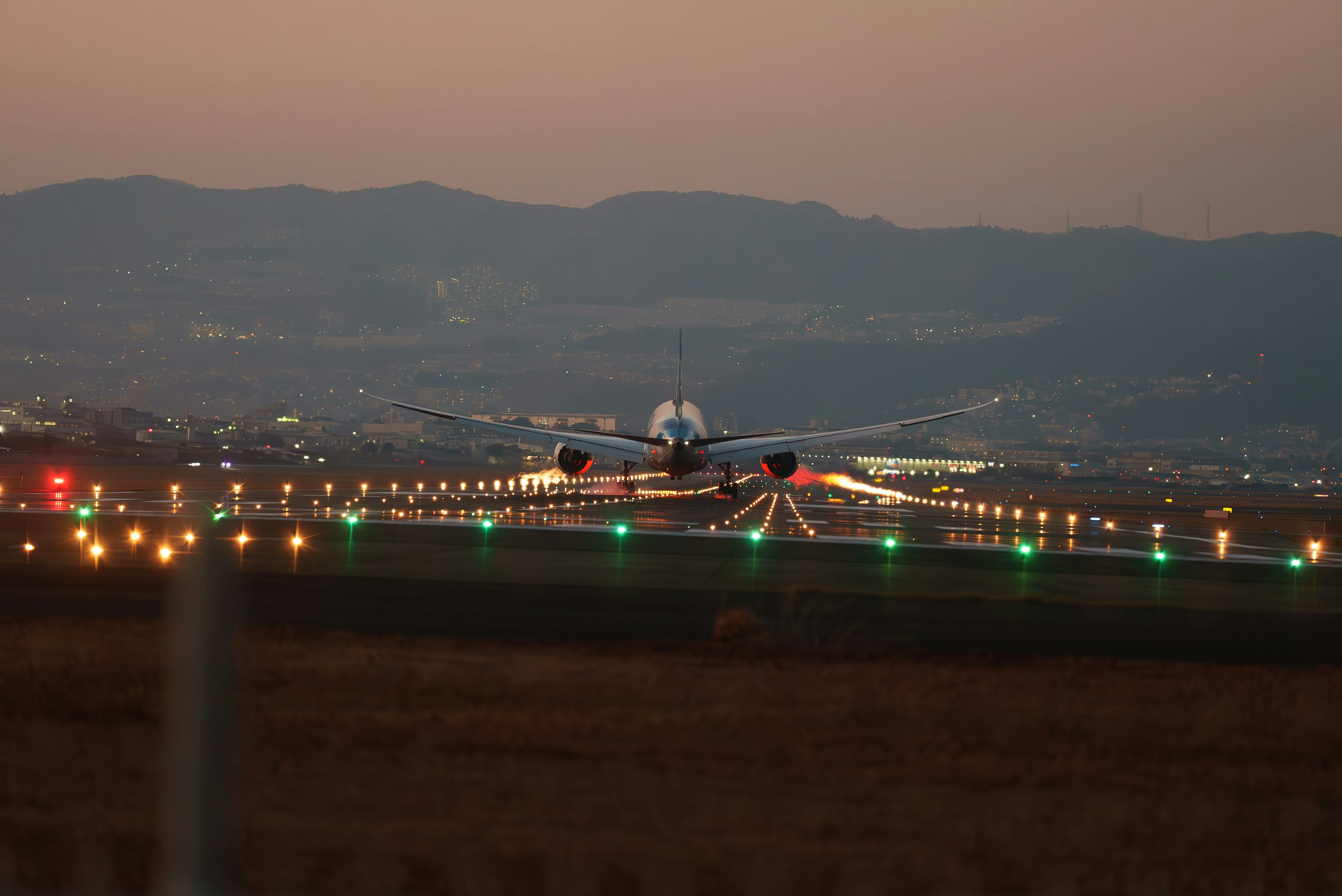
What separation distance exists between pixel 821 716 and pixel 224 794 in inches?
302

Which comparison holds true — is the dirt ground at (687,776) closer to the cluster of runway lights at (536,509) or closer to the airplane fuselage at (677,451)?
the cluster of runway lights at (536,509)

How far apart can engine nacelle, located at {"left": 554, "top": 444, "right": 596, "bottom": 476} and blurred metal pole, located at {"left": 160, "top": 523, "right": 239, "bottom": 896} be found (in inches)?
2422

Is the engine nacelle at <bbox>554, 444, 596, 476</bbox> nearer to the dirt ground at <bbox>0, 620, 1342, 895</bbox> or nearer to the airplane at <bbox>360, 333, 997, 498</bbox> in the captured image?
the airplane at <bbox>360, 333, 997, 498</bbox>

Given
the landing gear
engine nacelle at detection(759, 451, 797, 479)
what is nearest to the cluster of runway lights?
the landing gear

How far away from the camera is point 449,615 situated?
58.1ft

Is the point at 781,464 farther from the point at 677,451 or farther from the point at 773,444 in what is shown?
the point at 677,451

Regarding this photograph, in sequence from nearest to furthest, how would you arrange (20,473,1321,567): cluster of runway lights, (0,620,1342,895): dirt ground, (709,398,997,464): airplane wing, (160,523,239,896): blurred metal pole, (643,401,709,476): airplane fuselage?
(160,523,239,896): blurred metal pole, (0,620,1342,895): dirt ground, (20,473,1321,567): cluster of runway lights, (643,401,709,476): airplane fuselage, (709,398,997,464): airplane wing

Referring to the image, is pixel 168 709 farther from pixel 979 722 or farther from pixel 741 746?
pixel 979 722

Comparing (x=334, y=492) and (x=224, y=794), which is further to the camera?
(x=334, y=492)

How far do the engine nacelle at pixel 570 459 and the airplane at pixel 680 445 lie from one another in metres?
0.04

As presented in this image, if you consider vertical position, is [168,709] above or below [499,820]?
above

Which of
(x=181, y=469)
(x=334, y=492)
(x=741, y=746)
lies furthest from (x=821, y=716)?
(x=181, y=469)

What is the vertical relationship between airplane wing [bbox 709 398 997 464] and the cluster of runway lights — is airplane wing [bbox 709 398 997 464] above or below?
above

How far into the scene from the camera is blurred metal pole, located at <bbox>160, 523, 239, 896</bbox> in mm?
3828
